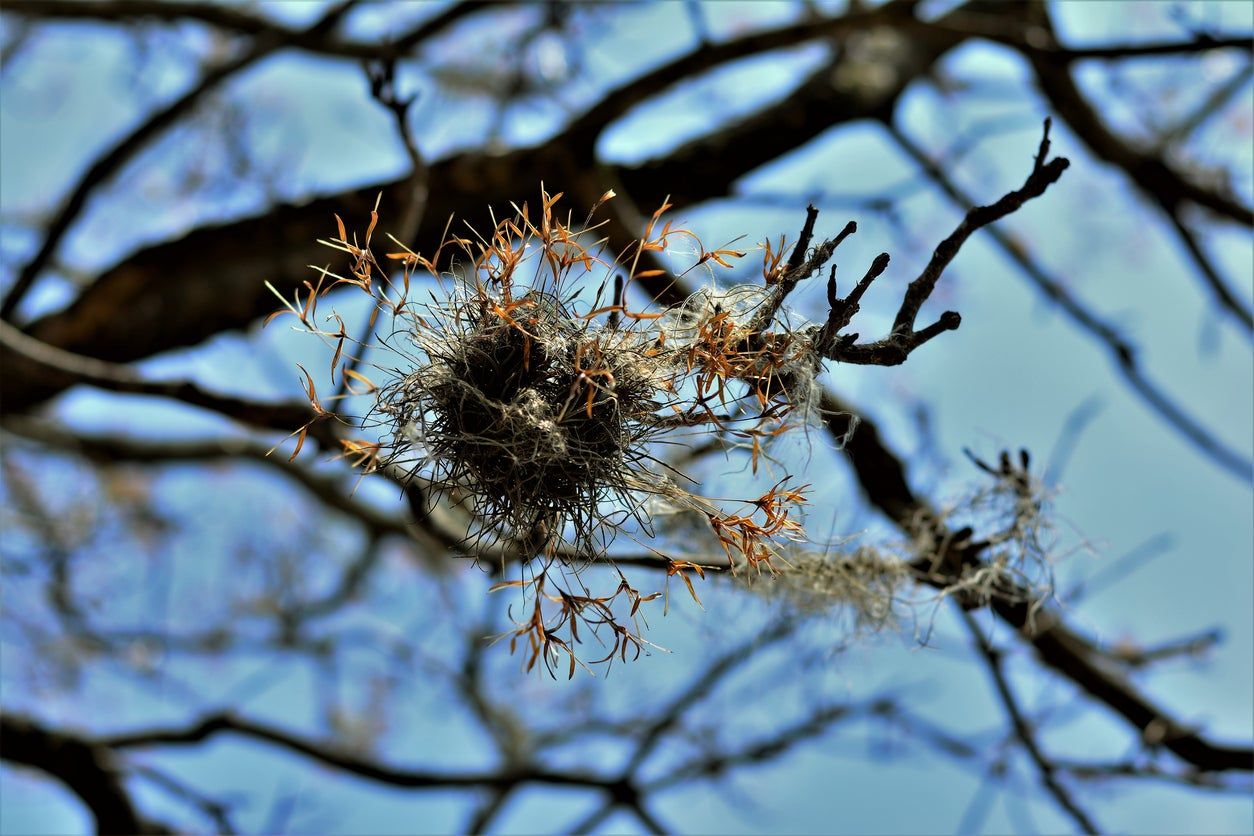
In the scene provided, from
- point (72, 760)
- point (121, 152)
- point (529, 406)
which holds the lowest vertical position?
point (529, 406)

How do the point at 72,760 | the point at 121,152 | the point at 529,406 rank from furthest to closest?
the point at 121,152 → the point at 72,760 → the point at 529,406

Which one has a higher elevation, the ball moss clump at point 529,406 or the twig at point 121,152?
the twig at point 121,152

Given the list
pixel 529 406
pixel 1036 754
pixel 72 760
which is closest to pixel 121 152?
pixel 72 760

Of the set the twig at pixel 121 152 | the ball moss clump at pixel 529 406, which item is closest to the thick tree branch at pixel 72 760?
the twig at pixel 121 152

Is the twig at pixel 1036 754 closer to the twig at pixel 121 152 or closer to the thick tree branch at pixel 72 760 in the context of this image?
the thick tree branch at pixel 72 760

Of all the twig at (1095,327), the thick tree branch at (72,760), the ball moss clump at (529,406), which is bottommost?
the ball moss clump at (529,406)

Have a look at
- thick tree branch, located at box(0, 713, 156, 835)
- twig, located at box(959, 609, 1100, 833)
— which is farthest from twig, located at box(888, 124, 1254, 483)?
thick tree branch, located at box(0, 713, 156, 835)

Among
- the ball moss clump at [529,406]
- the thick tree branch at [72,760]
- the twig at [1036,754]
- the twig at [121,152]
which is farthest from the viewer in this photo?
the twig at [121,152]

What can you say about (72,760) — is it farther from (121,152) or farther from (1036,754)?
(1036,754)

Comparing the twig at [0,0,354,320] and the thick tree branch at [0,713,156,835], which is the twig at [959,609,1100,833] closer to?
the thick tree branch at [0,713,156,835]

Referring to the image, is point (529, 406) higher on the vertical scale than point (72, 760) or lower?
lower

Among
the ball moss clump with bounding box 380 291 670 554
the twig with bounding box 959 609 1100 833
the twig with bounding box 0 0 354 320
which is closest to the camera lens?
the ball moss clump with bounding box 380 291 670 554

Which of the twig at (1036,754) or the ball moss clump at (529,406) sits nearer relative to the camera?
the ball moss clump at (529,406)

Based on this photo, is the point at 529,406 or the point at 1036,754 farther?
→ the point at 1036,754
